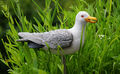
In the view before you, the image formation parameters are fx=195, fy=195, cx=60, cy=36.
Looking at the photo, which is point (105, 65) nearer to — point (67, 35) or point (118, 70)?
point (118, 70)

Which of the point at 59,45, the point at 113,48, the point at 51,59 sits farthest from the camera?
the point at 113,48

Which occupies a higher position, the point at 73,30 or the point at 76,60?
the point at 73,30

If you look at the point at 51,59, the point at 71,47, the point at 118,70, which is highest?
the point at 71,47

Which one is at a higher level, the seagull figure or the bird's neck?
the bird's neck

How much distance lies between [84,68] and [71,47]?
29 cm

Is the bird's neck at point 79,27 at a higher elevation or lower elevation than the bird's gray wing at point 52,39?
higher

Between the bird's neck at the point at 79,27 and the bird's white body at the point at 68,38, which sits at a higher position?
the bird's neck at the point at 79,27

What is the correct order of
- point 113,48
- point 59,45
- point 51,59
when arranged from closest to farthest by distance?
point 59,45, point 51,59, point 113,48

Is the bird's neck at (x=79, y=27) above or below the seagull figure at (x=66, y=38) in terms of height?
above

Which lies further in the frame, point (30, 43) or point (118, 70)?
point (118, 70)

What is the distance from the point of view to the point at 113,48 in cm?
145

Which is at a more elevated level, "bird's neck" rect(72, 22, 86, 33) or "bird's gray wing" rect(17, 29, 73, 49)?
"bird's neck" rect(72, 22, 86, 33)

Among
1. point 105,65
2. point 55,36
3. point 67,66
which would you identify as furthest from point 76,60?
point 55,36

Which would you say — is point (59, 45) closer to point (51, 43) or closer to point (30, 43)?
point (51, 43)
